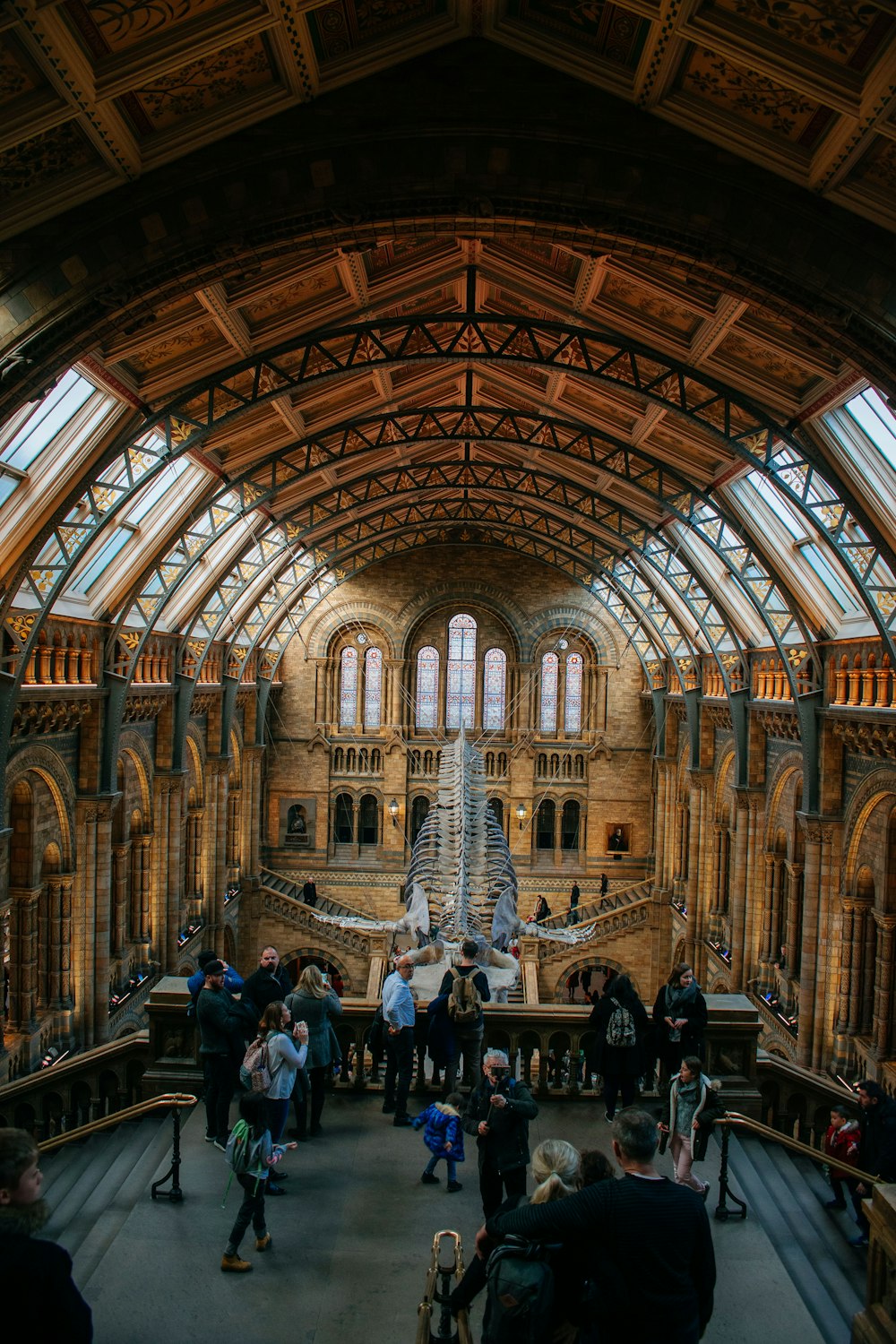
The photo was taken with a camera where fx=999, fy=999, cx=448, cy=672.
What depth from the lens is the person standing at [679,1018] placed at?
9.15 meters

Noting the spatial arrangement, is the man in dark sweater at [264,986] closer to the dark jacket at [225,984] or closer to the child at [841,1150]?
the dark jacket at [225,984]

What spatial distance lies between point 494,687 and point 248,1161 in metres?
33.8

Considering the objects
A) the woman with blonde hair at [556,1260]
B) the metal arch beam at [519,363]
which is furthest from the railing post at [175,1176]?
the metal arch beam at [519,363]

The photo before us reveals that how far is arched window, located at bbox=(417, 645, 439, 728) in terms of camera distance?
133 feet

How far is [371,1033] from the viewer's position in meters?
9.52

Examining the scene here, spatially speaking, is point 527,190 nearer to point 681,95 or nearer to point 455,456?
point 681,95

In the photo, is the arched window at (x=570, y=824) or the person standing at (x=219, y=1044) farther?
the arched window at (x=570, y=824)

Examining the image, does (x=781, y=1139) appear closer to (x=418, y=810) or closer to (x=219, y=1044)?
(x=219, y=1044)

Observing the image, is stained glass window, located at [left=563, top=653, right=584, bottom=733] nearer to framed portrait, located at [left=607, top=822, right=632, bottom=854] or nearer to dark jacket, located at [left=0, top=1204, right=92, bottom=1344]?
framed portrait, located at [left=607, top=822, right=632, bottom=854]

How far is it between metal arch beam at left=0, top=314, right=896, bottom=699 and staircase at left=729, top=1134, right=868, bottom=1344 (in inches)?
305

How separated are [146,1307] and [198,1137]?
235 cm

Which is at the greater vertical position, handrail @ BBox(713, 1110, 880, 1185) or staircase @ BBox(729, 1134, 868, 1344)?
handrail @ BBox(713, 1110, 880, 1185)

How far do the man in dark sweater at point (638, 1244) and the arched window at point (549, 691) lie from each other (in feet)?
116

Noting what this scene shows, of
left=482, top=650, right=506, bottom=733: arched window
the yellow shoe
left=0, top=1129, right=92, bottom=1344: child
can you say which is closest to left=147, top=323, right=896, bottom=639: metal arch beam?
the yellow shoe
